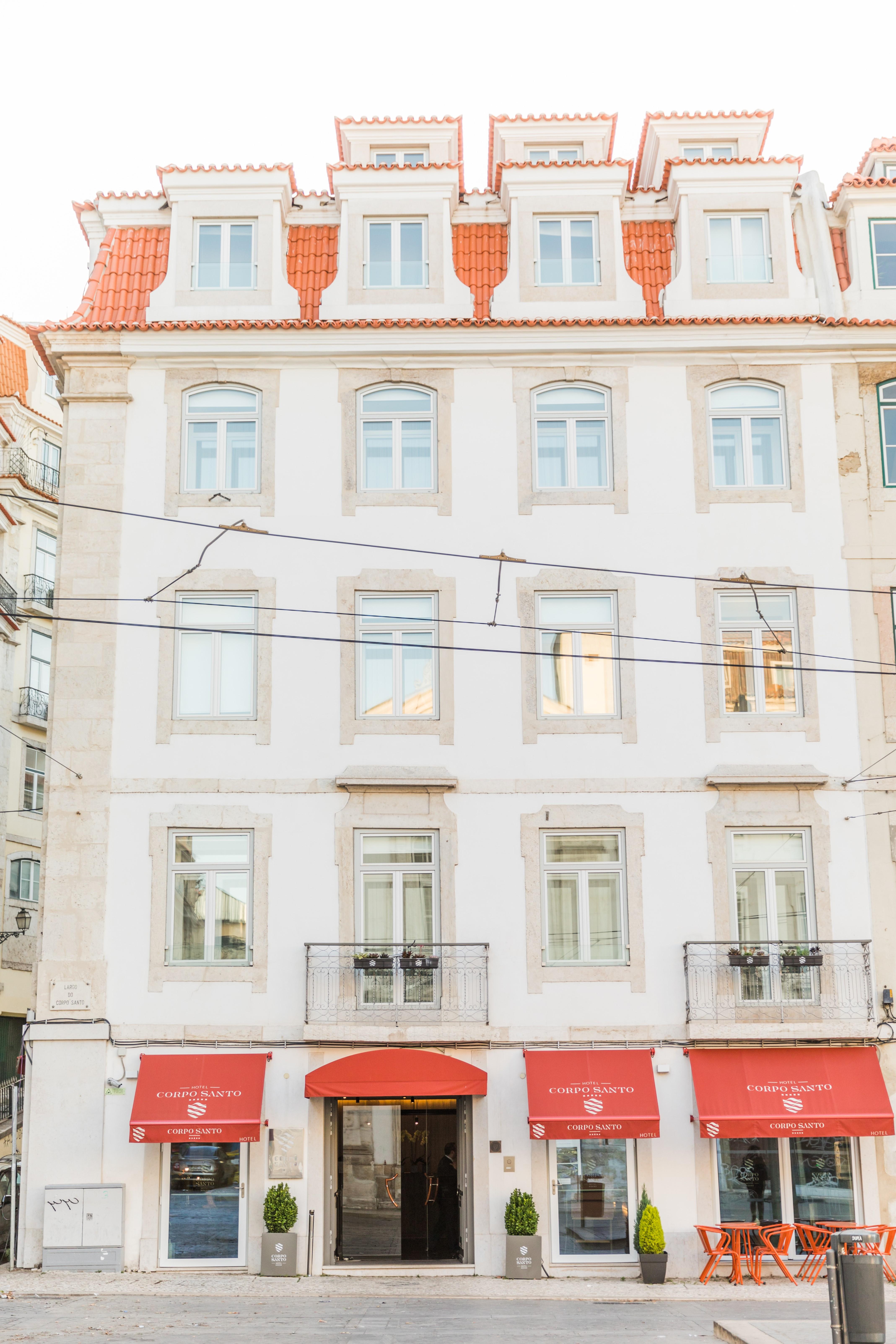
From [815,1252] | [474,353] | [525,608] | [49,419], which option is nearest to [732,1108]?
[815,1252]

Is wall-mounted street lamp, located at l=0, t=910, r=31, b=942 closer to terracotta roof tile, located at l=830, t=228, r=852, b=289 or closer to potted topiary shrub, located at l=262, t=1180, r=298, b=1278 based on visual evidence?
potted topiary shrub, located at l=262, t=1180, r=298, b=1278

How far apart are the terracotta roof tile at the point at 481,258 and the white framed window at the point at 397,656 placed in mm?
5031

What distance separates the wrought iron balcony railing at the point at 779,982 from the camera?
21219mm

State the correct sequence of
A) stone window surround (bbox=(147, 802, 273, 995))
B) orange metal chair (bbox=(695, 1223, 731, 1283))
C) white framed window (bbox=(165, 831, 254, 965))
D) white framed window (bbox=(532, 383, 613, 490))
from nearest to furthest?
orange metal chair (bbox=(695, 1223, 731, 1283)) < stone window surround (bbox=(147, 802, 273, 995)) < white framed window (bbox=(165, 831, 254, 965)) < white framed window (bbox=(532, 383, 613, 490))

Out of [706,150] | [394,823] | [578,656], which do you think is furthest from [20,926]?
[706,150]

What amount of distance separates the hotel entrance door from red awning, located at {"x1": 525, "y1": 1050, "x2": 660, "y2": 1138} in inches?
61.0

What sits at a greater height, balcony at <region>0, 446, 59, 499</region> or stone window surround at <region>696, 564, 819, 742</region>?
balcony at <region>0, 446, 59, 499</region>

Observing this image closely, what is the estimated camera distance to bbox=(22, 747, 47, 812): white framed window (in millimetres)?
Result: 40500

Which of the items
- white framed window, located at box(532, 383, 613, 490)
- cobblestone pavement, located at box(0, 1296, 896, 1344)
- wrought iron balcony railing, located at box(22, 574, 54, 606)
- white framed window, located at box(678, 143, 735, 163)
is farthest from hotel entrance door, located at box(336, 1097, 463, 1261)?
wrought iron balcony railing, located at box(22, 574, 54, 606)

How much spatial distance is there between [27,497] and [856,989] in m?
29.7

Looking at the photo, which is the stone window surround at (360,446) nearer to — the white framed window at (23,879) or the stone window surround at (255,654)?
the stone window surround at (255,654)

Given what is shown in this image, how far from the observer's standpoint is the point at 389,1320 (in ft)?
57.3

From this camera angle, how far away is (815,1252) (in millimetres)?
20375

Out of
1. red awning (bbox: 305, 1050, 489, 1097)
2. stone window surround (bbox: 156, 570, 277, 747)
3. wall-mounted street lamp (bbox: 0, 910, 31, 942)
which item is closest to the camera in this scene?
red awning (bbox: 305, 1050, 489, 1097)
